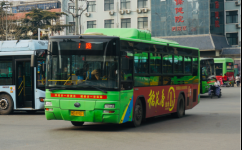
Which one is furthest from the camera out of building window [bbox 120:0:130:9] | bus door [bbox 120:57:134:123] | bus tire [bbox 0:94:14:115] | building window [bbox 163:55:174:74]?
building window [bbox 120:0:130:9]

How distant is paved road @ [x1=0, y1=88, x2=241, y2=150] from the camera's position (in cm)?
882

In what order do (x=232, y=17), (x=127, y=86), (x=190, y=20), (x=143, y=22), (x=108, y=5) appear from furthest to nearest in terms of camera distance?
(x=108, y=5)
(x=143, y=22)
(x=232, y=17)
(x=190, y=20)
(x=127, y=86)

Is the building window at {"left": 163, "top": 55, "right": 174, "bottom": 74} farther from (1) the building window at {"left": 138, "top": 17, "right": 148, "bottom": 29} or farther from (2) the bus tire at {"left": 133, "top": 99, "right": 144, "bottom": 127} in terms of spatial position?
(1) the building window at {"left": 138, "top": 17, "right": 148, "bottom": 29}

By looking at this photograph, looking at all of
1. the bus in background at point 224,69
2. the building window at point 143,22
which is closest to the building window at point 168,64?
the bus in background at point 224,69

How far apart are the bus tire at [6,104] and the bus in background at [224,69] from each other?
115 feet

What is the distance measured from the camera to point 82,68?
36.3 feet

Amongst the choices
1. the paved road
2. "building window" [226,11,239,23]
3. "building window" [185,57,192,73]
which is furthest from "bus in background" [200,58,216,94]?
"building window" [226,11,239,23]

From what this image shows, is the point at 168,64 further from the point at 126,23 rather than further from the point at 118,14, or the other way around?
the point at 118,14

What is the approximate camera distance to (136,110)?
12.1 meters

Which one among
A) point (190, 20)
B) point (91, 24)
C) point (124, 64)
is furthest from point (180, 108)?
point (91, 24)

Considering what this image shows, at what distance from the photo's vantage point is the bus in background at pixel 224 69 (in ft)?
159

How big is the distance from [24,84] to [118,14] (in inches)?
1886

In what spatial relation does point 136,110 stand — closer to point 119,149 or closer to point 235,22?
point 119,149

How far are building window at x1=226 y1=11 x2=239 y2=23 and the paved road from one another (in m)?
Answer: 47.5
